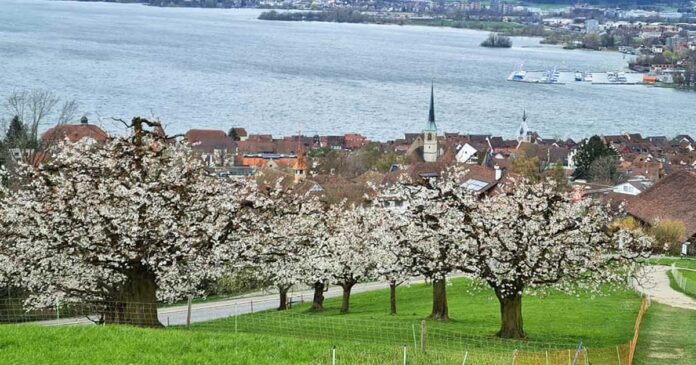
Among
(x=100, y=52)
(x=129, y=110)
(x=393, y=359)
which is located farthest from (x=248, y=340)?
(x=100, y=52)

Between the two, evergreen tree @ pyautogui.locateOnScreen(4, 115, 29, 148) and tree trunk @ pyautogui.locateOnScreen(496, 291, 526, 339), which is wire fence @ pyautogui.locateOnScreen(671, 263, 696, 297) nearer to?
tree trunk @ pyautogui.locateOnScreen(496, 291, 526, 339)

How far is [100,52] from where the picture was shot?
15838 centimetres

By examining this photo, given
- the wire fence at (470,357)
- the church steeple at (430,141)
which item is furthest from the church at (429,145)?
the wire fence at (470,357)

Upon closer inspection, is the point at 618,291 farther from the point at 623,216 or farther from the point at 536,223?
the point at 623,216

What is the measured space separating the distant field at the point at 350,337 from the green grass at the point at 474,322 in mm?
20

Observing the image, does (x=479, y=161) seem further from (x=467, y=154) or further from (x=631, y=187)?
(x=631, y=187)

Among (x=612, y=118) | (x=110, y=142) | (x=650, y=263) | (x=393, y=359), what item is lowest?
(x=612, y=118)

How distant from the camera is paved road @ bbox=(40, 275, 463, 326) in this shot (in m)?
24.4

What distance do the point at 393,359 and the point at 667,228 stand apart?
29.5 m

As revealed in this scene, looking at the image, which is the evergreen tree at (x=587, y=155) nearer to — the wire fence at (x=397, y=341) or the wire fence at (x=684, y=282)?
the wire fence at (x=684, y=282)

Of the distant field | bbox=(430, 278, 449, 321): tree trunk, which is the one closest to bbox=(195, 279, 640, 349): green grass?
the distant field

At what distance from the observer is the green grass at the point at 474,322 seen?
1611 cm

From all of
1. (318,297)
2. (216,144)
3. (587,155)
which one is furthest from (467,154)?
(318,297)

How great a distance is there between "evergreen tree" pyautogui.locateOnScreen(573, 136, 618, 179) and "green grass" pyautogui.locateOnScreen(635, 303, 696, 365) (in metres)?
51.3
